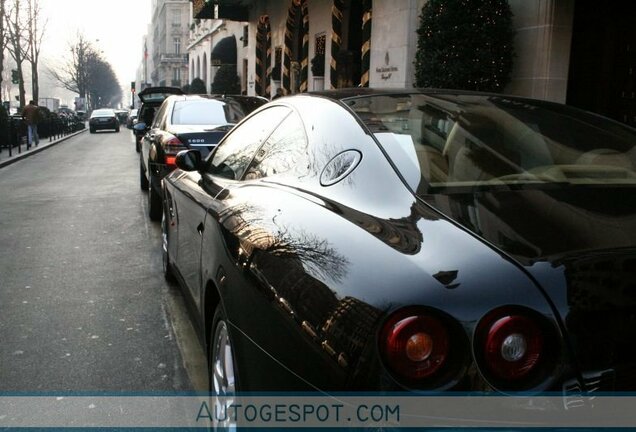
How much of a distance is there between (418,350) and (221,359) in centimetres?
136

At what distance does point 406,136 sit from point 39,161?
19.0 metres

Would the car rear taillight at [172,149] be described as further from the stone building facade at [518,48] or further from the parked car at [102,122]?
the parked car at [102,122]

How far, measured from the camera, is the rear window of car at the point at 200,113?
9.02m

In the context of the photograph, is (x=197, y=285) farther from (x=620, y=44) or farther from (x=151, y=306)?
(x=620, y=44)

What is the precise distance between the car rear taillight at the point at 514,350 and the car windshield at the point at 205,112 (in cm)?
763

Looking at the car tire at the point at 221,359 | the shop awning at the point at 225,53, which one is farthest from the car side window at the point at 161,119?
the shop awning at the point at 225,53

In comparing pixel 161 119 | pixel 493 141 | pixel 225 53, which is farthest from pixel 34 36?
pixel 493 141

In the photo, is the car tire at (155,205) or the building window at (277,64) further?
the building window at (277,64)

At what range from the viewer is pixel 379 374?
1.64 meters

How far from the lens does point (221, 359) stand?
2.80 meters

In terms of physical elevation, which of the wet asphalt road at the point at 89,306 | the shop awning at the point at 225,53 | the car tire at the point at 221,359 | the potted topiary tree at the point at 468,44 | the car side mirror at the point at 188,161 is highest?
the shop awning at the point at 225,53

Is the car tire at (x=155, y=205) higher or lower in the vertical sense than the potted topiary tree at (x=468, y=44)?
lower

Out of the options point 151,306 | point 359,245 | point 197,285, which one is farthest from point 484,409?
point 151,306

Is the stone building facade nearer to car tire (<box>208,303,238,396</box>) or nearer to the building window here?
the building window
